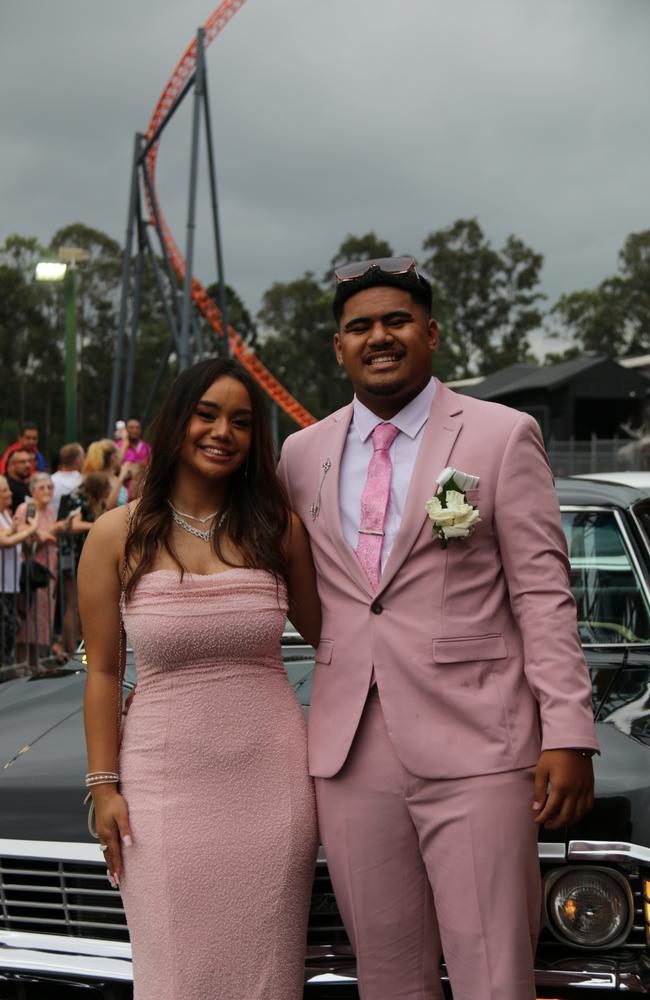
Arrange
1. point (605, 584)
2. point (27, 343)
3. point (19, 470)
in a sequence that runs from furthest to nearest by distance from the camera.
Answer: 1. point (27, 343)
2. point (19, 470)
3. point (605, 584)

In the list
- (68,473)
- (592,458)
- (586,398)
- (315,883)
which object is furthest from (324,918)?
(586,398)

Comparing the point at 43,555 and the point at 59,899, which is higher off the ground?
the point at 43,555

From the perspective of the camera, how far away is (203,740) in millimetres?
2473

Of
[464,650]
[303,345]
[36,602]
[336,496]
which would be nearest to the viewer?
[464,650]

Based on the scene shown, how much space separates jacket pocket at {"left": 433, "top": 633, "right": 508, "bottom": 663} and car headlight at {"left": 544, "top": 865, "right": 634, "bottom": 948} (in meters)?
0.61

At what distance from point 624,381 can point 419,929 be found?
155ft

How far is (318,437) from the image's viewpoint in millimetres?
2771

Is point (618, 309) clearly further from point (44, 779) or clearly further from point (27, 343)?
point (44, 779)

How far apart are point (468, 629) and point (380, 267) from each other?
88 cm

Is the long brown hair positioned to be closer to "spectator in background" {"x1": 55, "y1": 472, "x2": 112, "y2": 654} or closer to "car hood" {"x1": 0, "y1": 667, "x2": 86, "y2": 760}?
"car hood" {"x1": 0, "y1": 667, "x2": 86, "y2": 760}

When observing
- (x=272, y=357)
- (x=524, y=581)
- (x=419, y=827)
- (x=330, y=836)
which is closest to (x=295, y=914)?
(x=330, y=836)

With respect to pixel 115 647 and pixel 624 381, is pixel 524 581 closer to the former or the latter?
pixel 115 647

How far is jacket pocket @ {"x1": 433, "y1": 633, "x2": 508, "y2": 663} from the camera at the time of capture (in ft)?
7.70

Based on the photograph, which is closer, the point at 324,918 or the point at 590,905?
the point at 590,905
